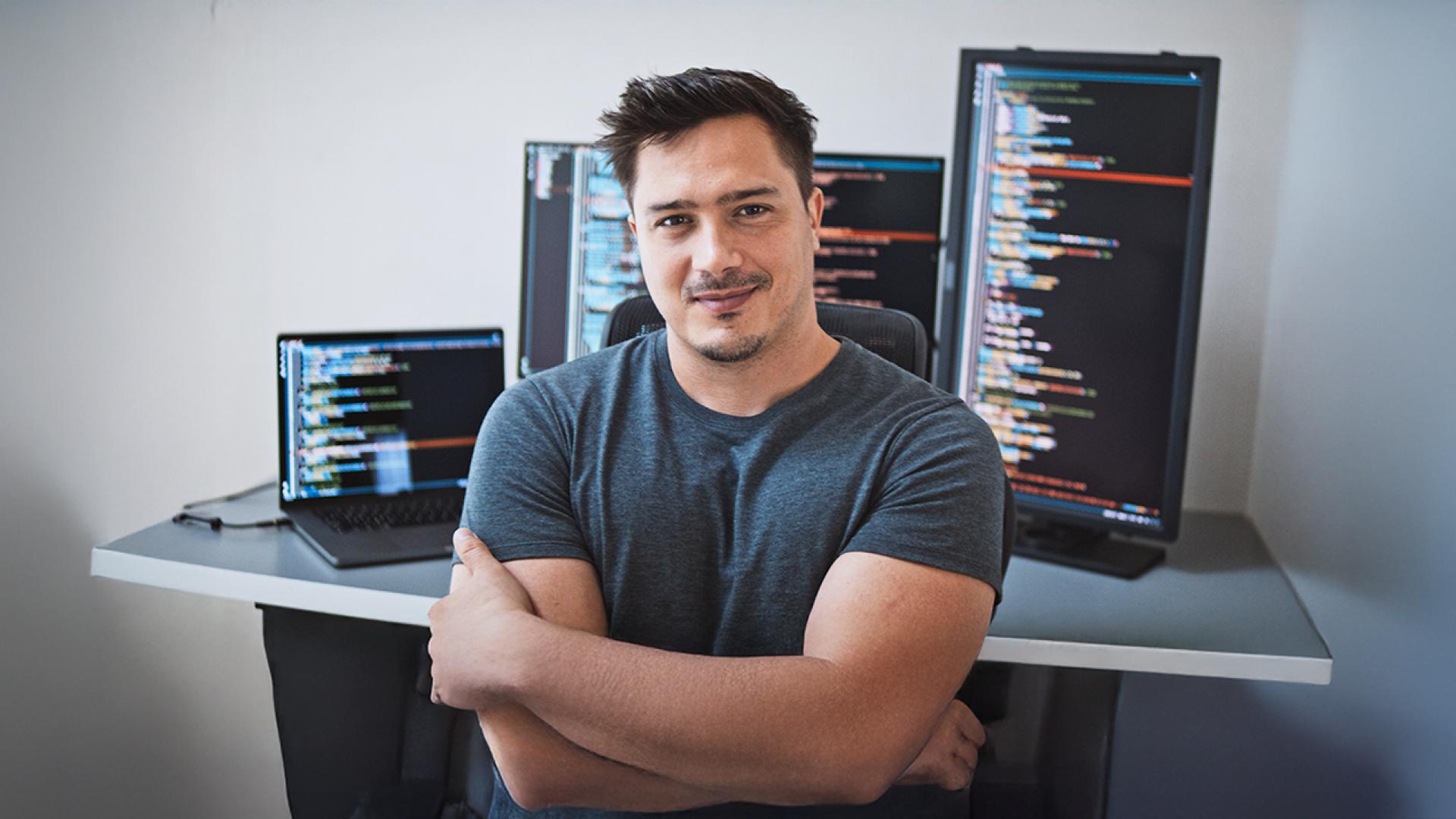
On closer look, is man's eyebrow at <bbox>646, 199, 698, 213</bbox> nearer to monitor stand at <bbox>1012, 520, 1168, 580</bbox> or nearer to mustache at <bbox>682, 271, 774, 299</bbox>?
mustache at <bbox>682, 271, 774, 299</bbox>

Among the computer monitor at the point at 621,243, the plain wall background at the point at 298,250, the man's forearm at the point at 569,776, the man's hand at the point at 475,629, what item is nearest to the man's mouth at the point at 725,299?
the man's hand at the point at 475,629

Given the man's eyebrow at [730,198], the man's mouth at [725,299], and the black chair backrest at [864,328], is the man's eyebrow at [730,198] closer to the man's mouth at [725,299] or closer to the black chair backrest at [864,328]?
the man's mouth at [725,299]

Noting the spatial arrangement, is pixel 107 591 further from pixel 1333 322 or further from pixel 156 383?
pixel 1333 322

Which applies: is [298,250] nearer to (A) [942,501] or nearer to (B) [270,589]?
(B) [270,589]

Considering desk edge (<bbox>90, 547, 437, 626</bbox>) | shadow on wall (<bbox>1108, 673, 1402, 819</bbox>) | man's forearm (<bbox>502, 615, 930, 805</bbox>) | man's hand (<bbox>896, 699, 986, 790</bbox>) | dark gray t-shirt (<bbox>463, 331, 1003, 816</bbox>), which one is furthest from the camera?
shadow on wall (<bbox>1108, 673, 1402, 819</bbox>)

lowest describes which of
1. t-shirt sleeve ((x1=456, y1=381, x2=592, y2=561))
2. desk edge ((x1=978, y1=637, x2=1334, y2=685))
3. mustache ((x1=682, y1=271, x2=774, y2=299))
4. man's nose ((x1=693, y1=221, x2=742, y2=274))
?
desk edge ((x1=978, y1=637, x2=1334, y2=685))

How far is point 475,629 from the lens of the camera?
47.5 inches

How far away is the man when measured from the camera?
3.76 feet

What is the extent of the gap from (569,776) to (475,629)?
173 millimetres


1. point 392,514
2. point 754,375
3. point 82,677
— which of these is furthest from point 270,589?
point 82,677

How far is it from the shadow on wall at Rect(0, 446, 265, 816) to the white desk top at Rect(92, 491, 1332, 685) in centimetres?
74

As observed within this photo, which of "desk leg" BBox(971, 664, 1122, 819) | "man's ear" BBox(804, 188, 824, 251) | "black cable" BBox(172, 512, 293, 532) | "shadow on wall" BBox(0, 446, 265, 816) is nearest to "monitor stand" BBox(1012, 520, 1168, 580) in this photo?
"desk leg" BBox(971, 664, 1122, 819)

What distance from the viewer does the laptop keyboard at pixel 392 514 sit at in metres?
1.95

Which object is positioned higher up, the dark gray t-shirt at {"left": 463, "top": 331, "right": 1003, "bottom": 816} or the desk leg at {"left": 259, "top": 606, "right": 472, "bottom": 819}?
the dark gray t-shirt at {"left": 463, "top": 331, "right": 1003, "bottom": 816}
